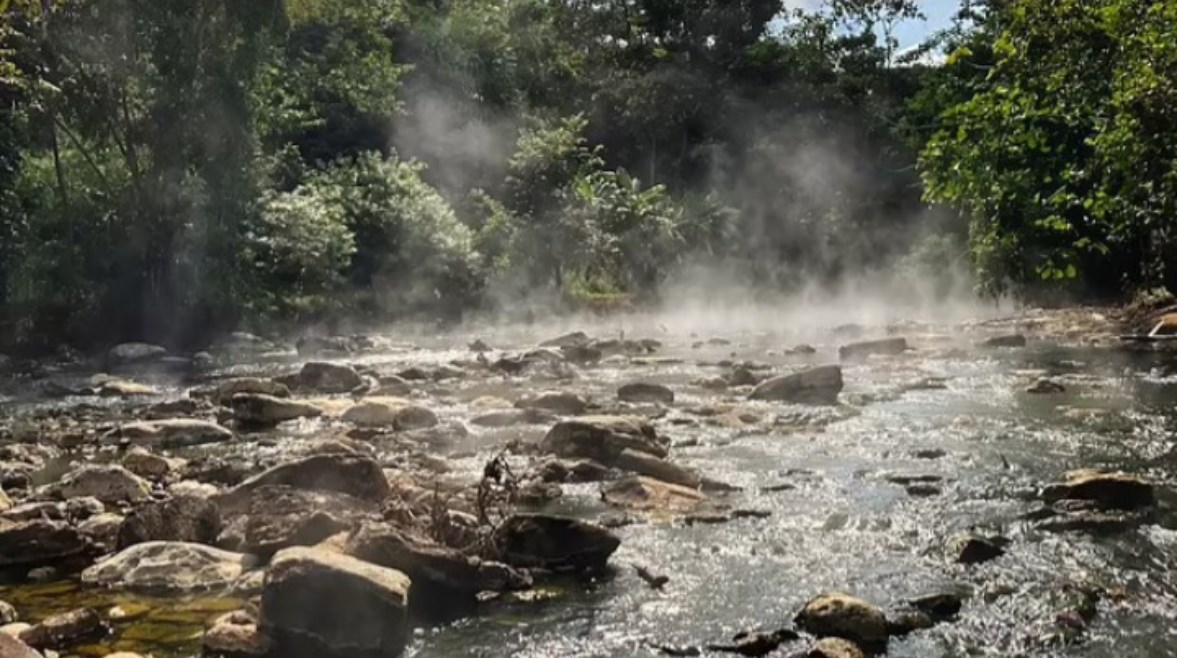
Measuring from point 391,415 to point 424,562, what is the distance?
6.84 meters

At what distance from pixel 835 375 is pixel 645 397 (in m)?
2.64

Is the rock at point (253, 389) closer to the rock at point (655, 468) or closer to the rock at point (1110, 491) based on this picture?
the rock at point (655, 468)

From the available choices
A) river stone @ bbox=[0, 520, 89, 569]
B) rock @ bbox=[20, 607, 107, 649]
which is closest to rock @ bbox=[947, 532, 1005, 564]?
rock @ bbox=[20, 607, 107, 649]

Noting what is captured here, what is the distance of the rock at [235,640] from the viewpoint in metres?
5.34

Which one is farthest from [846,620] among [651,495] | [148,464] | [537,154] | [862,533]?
[537,154]

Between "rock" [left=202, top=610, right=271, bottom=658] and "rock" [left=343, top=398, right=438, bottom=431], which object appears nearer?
"rock" [left=202, top=610, right=271, bottom=658]

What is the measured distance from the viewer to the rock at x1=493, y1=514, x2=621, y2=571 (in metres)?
6.79

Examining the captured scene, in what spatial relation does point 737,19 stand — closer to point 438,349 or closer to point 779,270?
point 779,270

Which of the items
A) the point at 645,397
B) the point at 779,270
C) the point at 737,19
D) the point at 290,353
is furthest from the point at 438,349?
the point at 737,19

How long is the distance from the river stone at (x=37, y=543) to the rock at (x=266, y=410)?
6.05 meters

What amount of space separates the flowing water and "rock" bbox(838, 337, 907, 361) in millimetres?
3828

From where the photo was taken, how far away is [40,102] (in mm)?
23266

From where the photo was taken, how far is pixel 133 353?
874 inches

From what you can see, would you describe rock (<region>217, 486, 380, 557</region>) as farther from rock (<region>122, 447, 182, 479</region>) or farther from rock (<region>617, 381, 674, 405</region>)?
rock (<region>617, 381, 674, 405</region>)
